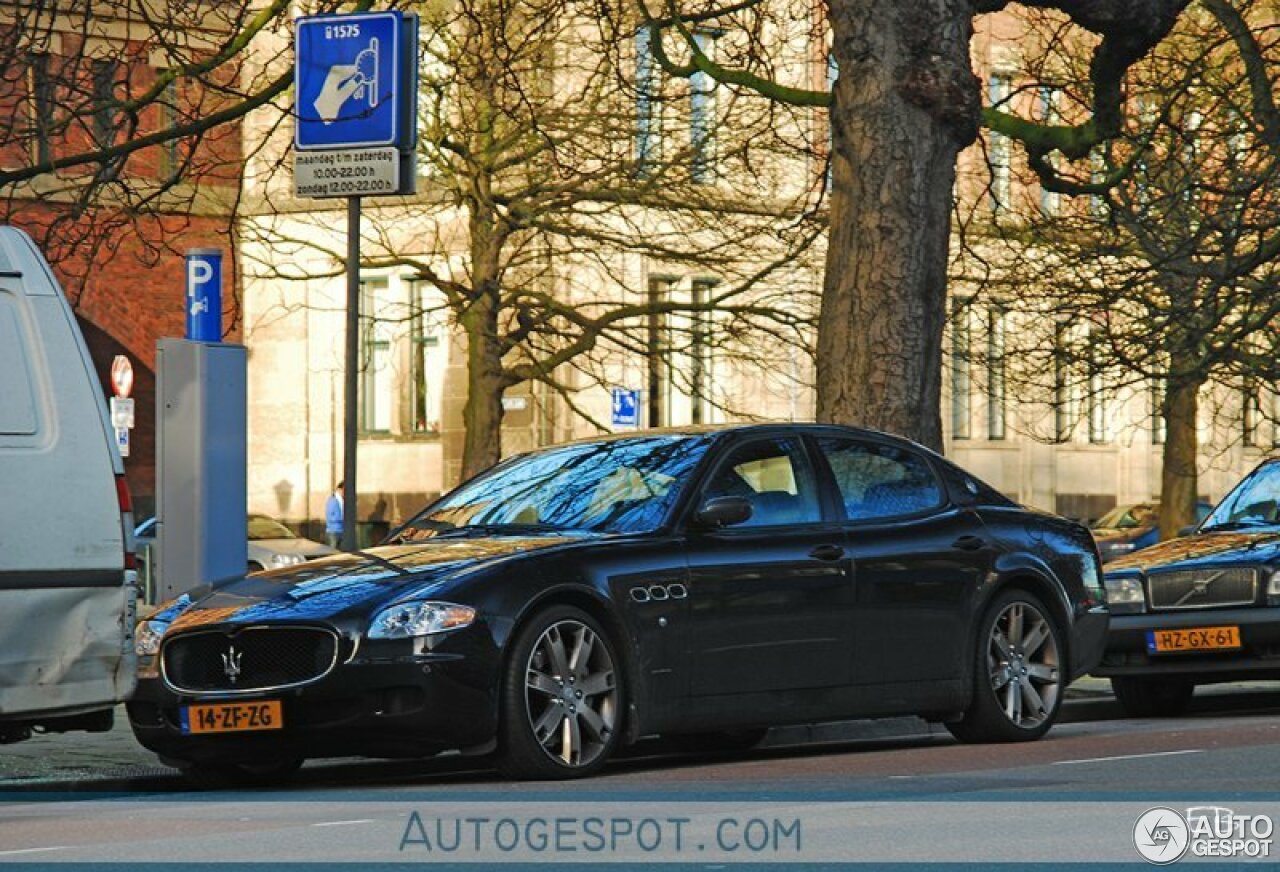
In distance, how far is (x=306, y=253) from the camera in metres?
45.9

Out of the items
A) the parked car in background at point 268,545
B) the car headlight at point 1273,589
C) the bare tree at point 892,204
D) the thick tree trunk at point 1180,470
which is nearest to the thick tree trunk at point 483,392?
the parked car in background at point 268,545

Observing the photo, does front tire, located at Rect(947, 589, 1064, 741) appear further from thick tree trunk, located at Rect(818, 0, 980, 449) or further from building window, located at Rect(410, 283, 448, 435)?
building window, located at Rect(410, 283, 448, 435)

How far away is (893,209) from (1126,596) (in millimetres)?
2952

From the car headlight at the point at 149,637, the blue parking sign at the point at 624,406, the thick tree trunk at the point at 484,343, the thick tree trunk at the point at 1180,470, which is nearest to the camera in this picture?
the car headlight at the point at 149,637

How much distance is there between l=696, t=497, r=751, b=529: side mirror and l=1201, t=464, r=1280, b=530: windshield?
19.5ft

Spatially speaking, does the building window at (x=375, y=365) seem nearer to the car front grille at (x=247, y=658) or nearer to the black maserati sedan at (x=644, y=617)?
the black maserati sedan at (x=644, y=617)

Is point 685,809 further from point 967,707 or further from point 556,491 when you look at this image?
point 967,707

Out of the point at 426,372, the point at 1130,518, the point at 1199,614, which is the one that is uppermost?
the point at 426,372

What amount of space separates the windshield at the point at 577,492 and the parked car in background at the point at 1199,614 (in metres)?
4.32

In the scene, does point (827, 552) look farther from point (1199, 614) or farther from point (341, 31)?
point (1199, 614)

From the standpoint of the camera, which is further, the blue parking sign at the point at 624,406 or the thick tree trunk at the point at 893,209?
the blue parking sign at the point at 624,406

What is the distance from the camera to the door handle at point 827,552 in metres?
12.6

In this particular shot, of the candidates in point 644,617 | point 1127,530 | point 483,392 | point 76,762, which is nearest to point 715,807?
point 644,617

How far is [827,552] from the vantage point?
12703 mm
